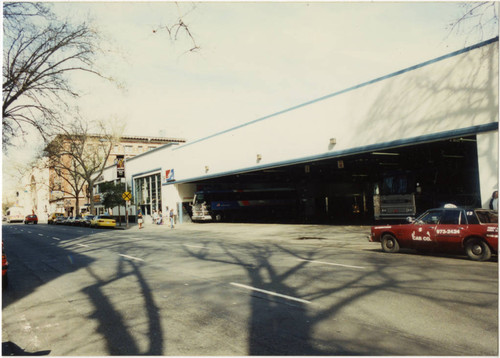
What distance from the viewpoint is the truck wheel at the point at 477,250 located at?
1090cm

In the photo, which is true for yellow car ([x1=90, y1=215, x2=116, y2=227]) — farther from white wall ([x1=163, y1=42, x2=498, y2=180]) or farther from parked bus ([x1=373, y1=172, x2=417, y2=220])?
parked bus ([x1=373, y1=172, x2=417, y2=220])

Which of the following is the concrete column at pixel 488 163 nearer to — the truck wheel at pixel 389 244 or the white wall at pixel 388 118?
the white wall at pixel 388 118

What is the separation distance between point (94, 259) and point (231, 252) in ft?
16.3

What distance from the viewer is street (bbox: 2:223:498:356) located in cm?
499

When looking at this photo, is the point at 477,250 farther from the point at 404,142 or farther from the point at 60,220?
the point at 60,220

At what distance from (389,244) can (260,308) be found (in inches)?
328

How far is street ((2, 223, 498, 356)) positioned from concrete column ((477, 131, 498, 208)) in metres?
4.46

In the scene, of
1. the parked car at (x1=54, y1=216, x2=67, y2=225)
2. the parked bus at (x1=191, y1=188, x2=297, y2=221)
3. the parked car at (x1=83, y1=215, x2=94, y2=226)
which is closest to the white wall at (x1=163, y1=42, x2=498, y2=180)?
the parked bus at (x1=191, y1=188, x2=297, y2=221)

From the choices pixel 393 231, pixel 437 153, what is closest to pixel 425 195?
pixel 437 153

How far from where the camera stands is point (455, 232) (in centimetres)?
1148

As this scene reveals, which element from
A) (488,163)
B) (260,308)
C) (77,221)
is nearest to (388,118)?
(488,163)

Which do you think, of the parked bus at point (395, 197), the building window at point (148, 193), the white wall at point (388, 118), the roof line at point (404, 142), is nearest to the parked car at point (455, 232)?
the white wall at point (388, 118)

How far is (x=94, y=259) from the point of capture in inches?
556

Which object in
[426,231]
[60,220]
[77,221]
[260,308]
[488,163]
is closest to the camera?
[260,308]
